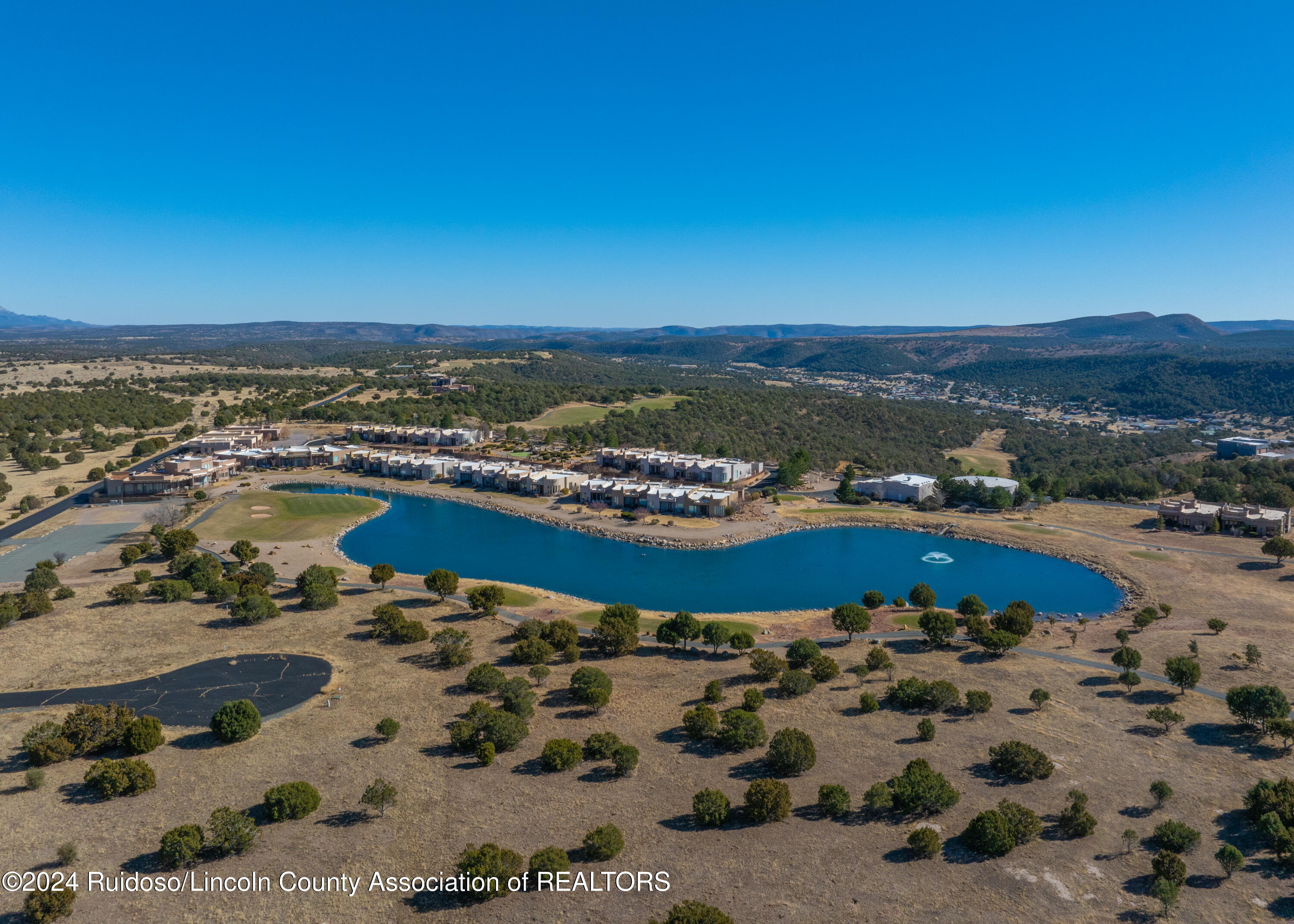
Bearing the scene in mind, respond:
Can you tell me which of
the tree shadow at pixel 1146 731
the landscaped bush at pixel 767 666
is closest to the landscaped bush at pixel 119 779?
the landscaped bush at pixel 767 666

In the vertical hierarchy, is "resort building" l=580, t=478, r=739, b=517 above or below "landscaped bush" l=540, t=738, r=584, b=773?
above

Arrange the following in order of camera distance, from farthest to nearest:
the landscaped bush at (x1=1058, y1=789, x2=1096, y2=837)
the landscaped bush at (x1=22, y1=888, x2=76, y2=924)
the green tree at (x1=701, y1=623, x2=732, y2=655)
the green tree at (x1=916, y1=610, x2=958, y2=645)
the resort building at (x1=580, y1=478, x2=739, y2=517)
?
the resort building at (x1=580, y1=478, x2=739, y2=517), the green tree at (x1=916, y1=610, x2=958, y2=645), the green tree at (x1=701, y1=623, x2=732, y2=655), the landscaped bush at (x1=1058, y1=789, x2=1096, y2=837), the landscaped bush at (x1=22, y1=888, x2=76, y2=924)

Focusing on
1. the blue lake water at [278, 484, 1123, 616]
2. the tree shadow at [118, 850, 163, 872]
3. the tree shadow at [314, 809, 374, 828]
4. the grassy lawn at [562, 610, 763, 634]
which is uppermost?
the tree shadow at [118, 850, 163, 872]

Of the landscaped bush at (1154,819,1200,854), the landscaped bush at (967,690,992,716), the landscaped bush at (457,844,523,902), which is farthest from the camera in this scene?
the landscaped bush at (967,690,992,716)

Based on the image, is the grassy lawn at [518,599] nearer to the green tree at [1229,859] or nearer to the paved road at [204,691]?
the paved road at [204,691]

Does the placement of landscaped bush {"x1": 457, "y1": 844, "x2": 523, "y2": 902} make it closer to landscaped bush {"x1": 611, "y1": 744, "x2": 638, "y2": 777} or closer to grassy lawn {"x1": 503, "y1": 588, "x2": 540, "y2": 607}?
landscaped bush {"x1": 611, "y1": 744, "x2": 638, "y2": 777}

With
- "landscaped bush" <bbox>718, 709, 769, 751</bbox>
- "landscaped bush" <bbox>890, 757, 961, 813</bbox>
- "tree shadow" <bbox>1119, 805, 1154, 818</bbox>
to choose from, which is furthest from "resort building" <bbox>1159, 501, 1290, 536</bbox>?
"landscaped bush" <bbox>718, 709, 769, 751</bbox>
